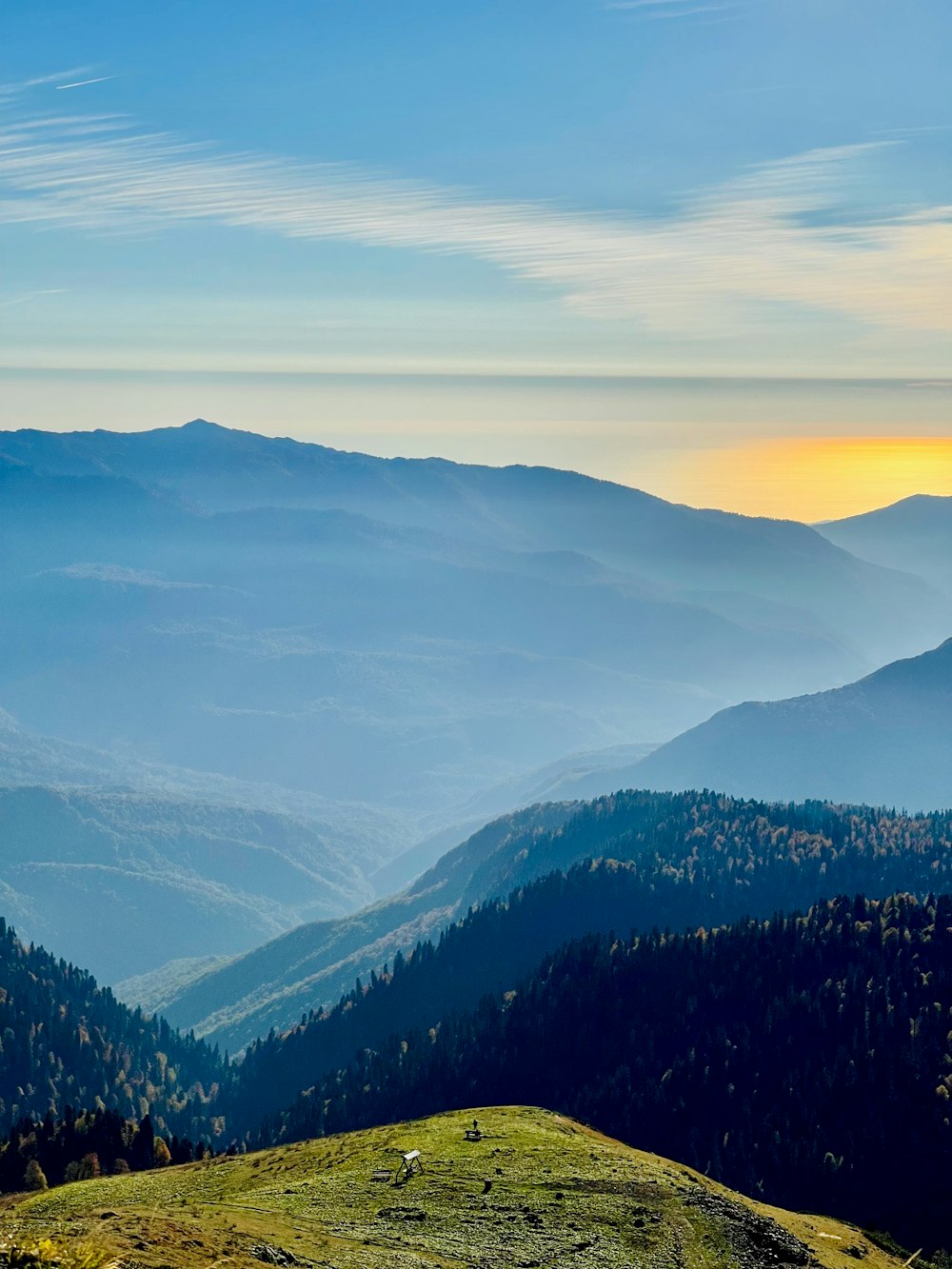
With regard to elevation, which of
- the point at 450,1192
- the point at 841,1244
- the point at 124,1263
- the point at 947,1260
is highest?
the point at 124,1263

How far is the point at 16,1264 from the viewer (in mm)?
85625

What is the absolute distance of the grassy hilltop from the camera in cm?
10831

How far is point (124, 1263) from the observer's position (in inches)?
3578

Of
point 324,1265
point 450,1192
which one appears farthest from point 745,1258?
point 324,1265

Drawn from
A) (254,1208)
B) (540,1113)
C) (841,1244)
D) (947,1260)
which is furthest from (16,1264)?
(947,1260)

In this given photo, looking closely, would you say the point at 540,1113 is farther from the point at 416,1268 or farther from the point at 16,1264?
the point at 16,1264

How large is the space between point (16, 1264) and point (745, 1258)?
66.6m

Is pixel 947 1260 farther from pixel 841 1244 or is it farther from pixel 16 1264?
pixel 16 1264

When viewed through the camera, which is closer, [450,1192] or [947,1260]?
[450,1192]

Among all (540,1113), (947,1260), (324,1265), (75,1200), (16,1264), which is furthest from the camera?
(540,1113)

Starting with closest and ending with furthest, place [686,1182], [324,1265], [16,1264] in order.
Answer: [16,1264] → [324,1265] → [686,1182]

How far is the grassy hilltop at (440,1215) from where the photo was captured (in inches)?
4264

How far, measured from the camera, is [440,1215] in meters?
133

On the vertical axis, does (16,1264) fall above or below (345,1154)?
above
